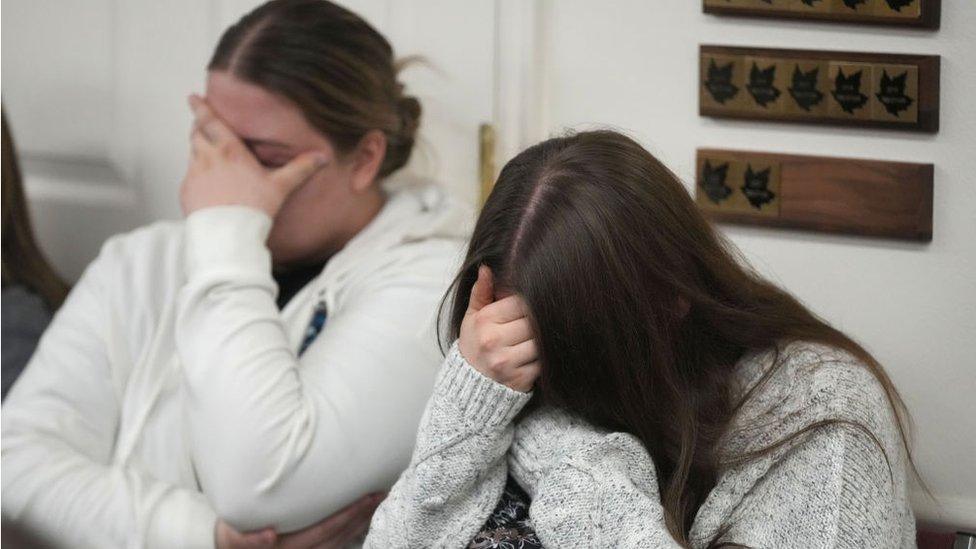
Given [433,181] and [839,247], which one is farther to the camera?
[433,181]

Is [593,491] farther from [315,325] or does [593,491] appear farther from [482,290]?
[315,325]

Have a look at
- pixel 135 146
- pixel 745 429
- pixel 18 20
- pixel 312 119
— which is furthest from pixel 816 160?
pixel 18 20

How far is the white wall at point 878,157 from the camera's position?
4.58 ft

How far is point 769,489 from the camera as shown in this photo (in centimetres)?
100

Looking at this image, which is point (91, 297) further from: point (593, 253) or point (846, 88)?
point (846, 88)

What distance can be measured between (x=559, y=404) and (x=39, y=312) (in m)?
1.08

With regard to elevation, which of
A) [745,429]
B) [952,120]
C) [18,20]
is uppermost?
[18,20]

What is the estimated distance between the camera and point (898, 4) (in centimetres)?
138

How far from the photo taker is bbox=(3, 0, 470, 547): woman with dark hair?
4.52 feet

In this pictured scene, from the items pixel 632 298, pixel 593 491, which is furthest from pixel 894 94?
pixel 593 491

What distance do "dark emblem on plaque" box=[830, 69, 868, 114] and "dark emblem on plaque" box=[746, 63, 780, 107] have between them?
76mm

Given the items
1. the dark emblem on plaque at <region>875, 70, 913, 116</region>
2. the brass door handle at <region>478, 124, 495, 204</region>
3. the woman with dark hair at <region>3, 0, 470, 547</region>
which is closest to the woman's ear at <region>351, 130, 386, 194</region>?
the woman with dark hair at <region>3, 0, 470, 547</region>

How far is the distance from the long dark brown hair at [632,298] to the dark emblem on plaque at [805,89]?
16.7 inches

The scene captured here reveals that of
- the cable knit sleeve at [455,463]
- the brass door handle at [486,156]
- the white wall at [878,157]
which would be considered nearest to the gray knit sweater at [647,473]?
the cable knit sleeve at [455,463]
